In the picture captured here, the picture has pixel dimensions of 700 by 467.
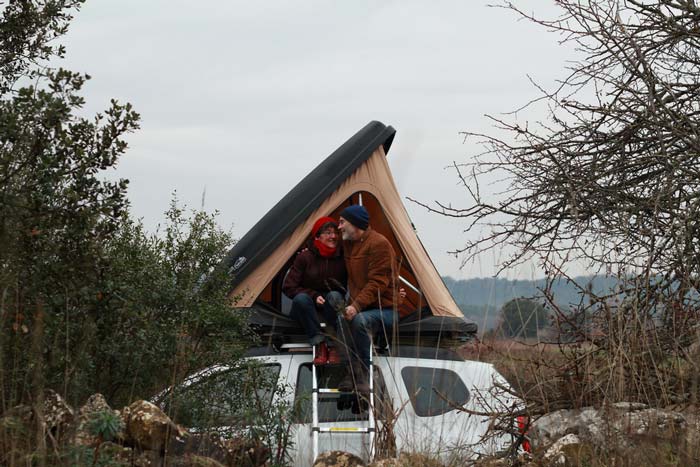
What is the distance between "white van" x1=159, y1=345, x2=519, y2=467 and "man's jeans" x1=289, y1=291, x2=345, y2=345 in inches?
6.7

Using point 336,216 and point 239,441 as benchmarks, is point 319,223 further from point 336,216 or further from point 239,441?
point 239,441

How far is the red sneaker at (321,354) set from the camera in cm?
823

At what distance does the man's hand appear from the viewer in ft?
27.3

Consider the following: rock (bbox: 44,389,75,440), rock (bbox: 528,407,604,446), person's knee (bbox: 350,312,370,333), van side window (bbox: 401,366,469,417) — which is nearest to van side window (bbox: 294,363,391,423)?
van side window (bbox: 401,366,469,417)

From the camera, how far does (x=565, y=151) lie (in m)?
7.86

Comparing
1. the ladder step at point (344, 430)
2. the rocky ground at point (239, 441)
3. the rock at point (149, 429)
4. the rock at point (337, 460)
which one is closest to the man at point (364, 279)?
the ladder step at point (344, 430)

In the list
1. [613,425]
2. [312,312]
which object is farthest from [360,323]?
[613,425]

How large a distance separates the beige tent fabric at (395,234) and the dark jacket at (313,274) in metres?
0.16

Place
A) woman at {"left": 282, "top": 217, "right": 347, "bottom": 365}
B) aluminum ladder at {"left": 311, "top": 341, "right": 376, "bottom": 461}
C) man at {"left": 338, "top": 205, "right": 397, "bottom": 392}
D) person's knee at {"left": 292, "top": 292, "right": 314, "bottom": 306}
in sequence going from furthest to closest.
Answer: woman at {"left": 282, "top": 217, "right": 347, "bottom": 365}, person's knee at {"left": 292, "top": 292, "right": 314, "bottom": 306}, man at {"left": 338, "top": 205, "right": 397, "bottom": 392}, aluminum ladder at {"left": 311, "top": 341, "right": 376, "bottom": 461}

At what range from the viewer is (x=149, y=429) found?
18.9 feet

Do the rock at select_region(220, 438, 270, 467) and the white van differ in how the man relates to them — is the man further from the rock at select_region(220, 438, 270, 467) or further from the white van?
the rock at select_region(220, 438, 270, 467)

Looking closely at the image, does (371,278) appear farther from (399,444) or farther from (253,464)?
(253,464)

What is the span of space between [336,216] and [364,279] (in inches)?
60.9

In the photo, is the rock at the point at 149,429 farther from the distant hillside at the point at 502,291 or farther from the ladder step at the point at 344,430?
the distant hillside at the point at 502,291
